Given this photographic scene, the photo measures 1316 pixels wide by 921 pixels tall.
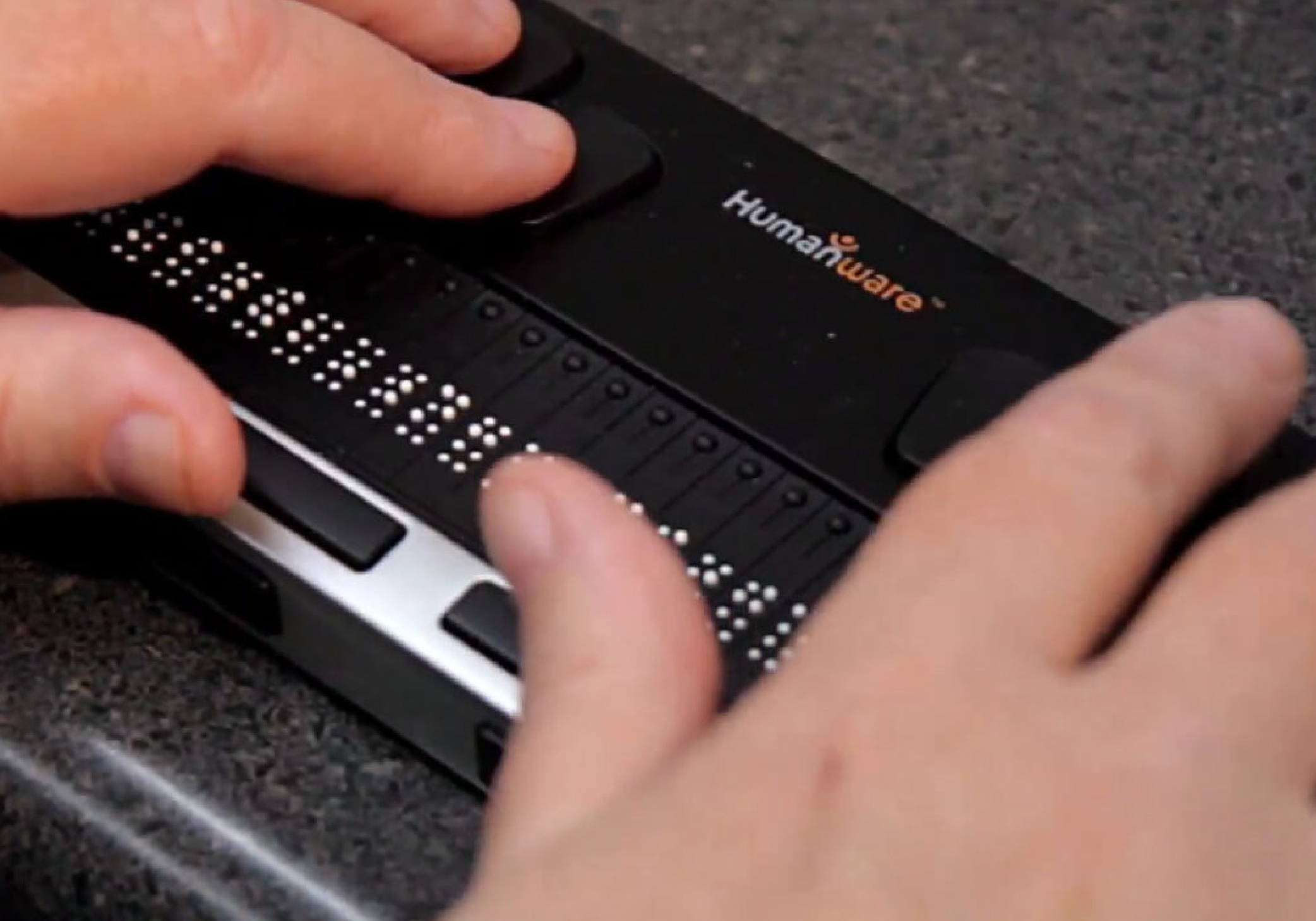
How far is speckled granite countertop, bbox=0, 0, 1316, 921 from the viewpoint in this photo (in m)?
0.49

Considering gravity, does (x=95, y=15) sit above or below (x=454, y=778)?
above

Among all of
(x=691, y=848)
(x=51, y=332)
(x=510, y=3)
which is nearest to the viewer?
(x=691, y=848)

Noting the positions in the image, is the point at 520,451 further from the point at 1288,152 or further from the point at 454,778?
the point at 1288,152

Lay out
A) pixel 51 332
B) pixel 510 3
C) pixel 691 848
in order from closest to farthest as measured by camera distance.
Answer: pixel 691 848 < pixel 51 332 < pixel 510 3

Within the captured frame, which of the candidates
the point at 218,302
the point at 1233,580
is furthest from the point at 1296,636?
the point at 218,302

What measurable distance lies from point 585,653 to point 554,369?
12 cm

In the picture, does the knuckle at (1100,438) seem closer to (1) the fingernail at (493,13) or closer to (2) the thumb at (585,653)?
(2) the thumb at (585,653)

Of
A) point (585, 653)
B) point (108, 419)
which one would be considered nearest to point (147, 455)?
point (108, 419)

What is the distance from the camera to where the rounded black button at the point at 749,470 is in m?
0.51

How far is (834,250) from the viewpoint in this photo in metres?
0.57

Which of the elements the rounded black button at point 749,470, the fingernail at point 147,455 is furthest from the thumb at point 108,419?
the rounded black button at point 749,470

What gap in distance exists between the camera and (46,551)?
0.54 m

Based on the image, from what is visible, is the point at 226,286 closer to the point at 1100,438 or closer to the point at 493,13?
the point at 493,13

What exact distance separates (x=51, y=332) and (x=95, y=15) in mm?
96
